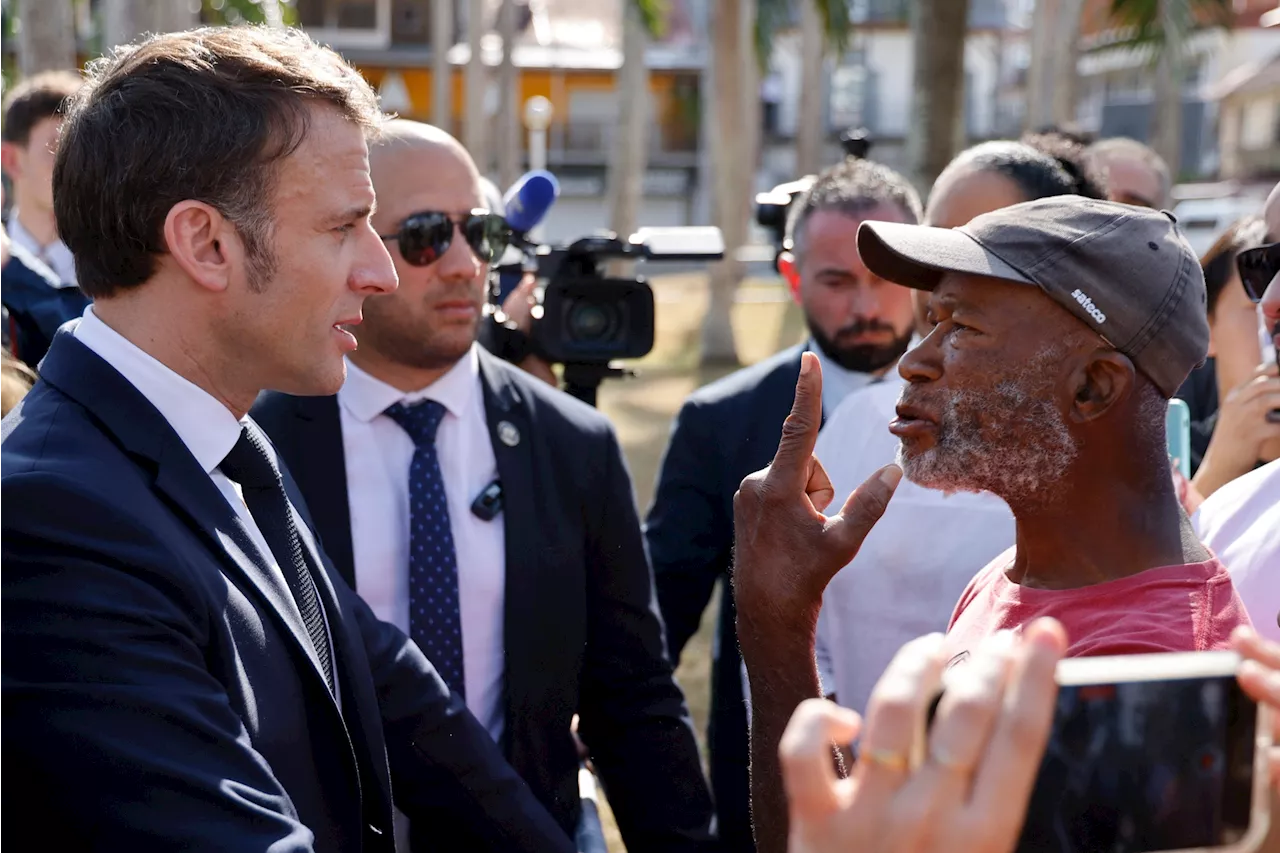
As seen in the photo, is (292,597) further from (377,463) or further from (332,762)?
(377,463)

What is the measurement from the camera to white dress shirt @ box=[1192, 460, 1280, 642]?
2.32m

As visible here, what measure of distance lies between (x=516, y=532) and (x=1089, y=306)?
4.74 ft

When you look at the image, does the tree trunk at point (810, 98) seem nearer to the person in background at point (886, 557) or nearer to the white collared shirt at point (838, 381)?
the white collared shirt at point (838, 381)

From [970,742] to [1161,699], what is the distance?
0.26m

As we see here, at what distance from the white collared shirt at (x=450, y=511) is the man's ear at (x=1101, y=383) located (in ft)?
4.67

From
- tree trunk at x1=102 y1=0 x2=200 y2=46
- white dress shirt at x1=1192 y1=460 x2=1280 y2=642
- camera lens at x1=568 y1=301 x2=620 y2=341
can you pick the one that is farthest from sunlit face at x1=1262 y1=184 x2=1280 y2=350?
tree trunk at x1=102 y1=0 x2=200 y2=46

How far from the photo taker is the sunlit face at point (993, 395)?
7.18 feet

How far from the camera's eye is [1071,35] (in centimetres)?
2189

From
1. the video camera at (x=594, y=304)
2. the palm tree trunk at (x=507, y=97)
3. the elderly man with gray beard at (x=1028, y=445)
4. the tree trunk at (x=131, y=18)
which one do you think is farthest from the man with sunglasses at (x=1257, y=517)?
the palm tree trunk at (x=507, y=97)

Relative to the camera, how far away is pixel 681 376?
1772 cm

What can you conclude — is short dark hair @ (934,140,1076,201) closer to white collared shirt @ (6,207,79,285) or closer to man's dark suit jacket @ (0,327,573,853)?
man's dark suit jacket @ (0,327,573,853)

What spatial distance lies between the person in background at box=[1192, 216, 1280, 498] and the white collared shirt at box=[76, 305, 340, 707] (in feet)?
6.73

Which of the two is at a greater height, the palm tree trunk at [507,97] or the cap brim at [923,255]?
the cap brim at [923,255]

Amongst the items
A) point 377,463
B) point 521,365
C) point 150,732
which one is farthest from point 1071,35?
point 150,732
